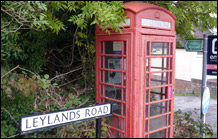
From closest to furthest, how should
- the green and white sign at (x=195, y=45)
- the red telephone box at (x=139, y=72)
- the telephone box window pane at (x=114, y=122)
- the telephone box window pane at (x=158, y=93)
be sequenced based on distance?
the red telephone box at (x=139, y=72)
the telephone box window pane at (x=114, y=122)
the telephone box window pane at (x=158, y=93)
the green and white sign at (x=195, y=45)

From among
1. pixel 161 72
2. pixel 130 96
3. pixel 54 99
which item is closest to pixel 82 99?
pixel 54 99

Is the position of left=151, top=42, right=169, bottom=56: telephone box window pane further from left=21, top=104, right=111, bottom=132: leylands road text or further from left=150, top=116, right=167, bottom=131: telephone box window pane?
left=21, top=104, right=111, bottom=132: leylands road text

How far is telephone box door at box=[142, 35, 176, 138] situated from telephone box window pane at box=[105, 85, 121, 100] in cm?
45

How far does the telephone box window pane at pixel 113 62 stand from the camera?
3716 millimetres

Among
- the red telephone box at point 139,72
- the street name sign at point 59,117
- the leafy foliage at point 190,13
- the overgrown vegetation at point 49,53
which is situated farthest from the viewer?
the leafy foliage at point 190,13

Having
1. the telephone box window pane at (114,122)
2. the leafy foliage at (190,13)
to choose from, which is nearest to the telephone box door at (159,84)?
the telephone box window pane at (114,122)

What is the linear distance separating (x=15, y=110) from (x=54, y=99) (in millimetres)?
619

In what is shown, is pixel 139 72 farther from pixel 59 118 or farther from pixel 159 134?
pixel 59 118

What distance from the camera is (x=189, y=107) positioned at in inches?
348

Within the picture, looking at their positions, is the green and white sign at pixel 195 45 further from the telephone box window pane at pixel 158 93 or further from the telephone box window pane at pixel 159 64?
the telephone box window pane at pixel 158 93

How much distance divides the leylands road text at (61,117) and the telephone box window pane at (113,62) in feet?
4.46

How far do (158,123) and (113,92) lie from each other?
0.94m

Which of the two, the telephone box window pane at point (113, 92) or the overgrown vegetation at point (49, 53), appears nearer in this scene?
the overgrown vegetation at point (49, 53)

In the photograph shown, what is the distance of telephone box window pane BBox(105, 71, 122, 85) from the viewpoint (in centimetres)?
377
